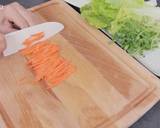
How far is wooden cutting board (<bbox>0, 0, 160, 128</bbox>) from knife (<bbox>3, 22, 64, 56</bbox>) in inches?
1.2

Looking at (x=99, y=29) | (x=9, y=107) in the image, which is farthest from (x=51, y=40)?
(x=9, y=107)

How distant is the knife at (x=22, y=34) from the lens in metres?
1.02

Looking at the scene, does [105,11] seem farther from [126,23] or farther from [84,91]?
[84,91]

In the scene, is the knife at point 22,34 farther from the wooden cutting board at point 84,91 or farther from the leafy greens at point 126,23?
the leafy greens at point 126,23

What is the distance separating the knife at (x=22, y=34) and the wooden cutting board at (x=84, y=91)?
0.03m

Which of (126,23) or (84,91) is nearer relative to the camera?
(84,91)

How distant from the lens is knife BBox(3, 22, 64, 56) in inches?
40.3

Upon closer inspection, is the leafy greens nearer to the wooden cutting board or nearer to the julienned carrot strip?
the wooden cutting board

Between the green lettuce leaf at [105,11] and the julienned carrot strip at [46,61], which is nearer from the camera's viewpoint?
the julienned carrot strip at [46,61]

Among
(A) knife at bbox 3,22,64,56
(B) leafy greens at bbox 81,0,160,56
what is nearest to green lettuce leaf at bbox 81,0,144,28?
(B) leafy greens at bbox 81,0,160,56

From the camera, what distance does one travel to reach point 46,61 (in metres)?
1.04

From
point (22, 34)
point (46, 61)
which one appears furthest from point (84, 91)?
point (22, 34)

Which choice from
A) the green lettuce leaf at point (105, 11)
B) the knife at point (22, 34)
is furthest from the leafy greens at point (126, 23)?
the knife at point (22, 34)

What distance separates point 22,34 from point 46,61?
0.13 metres
